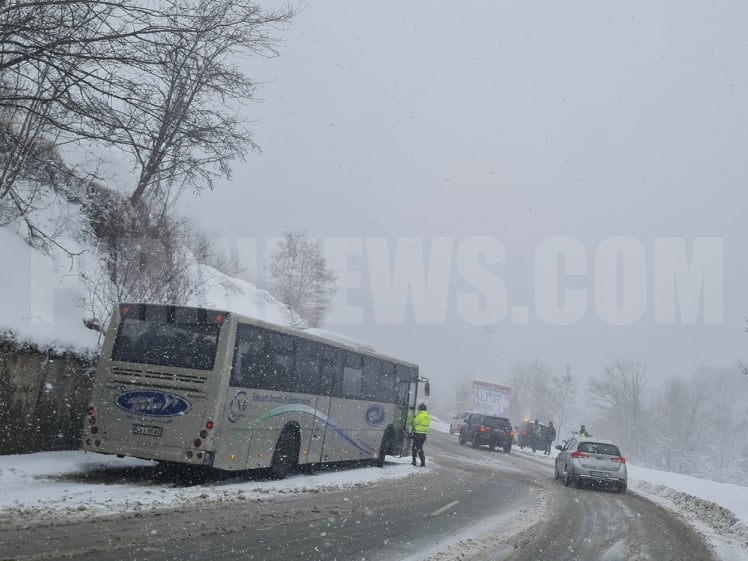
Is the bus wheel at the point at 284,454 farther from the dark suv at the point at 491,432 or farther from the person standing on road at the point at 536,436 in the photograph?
the person standing on road at the point at 536,436

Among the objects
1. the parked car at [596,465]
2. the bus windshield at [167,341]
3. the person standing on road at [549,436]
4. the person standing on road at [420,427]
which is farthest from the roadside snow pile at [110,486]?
the person standing on road at [549,436]

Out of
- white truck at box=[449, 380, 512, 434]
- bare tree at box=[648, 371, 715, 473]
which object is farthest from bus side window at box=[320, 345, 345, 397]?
bare tree at box=[648, 371, 715, 473]

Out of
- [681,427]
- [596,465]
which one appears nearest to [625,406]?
[681,427]

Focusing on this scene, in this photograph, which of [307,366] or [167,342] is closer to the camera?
[167,342]

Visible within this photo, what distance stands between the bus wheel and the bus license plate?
2964 mm

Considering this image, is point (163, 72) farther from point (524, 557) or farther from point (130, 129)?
point (524, 557)

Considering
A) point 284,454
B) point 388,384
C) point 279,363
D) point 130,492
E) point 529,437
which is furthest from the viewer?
point 529,437

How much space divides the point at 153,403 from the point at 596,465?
1332 cm

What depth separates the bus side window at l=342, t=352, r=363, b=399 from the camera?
57.3ft

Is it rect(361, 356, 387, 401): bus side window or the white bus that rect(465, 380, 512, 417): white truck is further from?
the white bus

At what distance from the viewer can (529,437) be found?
1789 inches

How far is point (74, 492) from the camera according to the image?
1009 centimetres

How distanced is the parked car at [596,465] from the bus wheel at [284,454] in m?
9.23

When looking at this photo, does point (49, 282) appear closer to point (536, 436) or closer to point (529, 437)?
point (536, 436)
